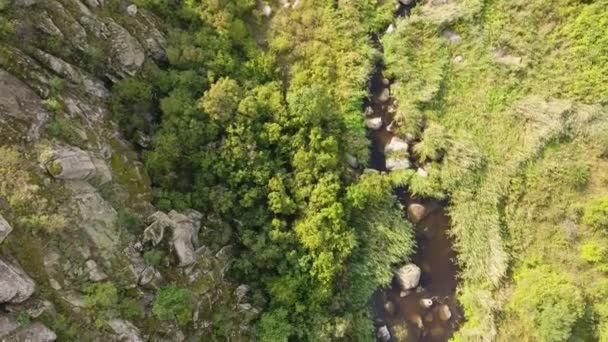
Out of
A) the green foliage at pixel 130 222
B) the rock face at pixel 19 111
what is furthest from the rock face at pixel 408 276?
the rock face at pixel 19 111

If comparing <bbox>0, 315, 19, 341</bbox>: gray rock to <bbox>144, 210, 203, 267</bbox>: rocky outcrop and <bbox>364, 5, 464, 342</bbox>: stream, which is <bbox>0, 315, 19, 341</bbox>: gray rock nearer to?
<bbox>144, 210, 203, 267</bbox>: rocky outcrop

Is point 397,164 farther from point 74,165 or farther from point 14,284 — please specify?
point 14,284

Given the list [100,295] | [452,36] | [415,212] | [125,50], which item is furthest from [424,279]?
[125,50]

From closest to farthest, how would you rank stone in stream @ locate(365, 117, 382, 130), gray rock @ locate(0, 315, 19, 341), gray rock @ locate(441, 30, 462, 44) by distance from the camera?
gray rock @ locate(0, 315, 19, 341), stone in stream @ locate(365, 117, 382, 130), gray rock @ locate(441, 30, 462, 44)

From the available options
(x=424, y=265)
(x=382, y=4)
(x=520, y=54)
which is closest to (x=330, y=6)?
(x=382, y=4)

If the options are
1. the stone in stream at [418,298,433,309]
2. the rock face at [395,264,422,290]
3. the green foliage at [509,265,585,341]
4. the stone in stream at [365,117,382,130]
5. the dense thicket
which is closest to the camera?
the dense thicket

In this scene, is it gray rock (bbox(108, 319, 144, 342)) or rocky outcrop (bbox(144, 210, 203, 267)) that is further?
rocky outcrop (bbox(144, 210, 203, 267))

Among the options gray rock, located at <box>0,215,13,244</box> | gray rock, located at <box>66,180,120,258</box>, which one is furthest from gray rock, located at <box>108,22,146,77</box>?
gray rock, located at <box>0,215,13,244</box>
